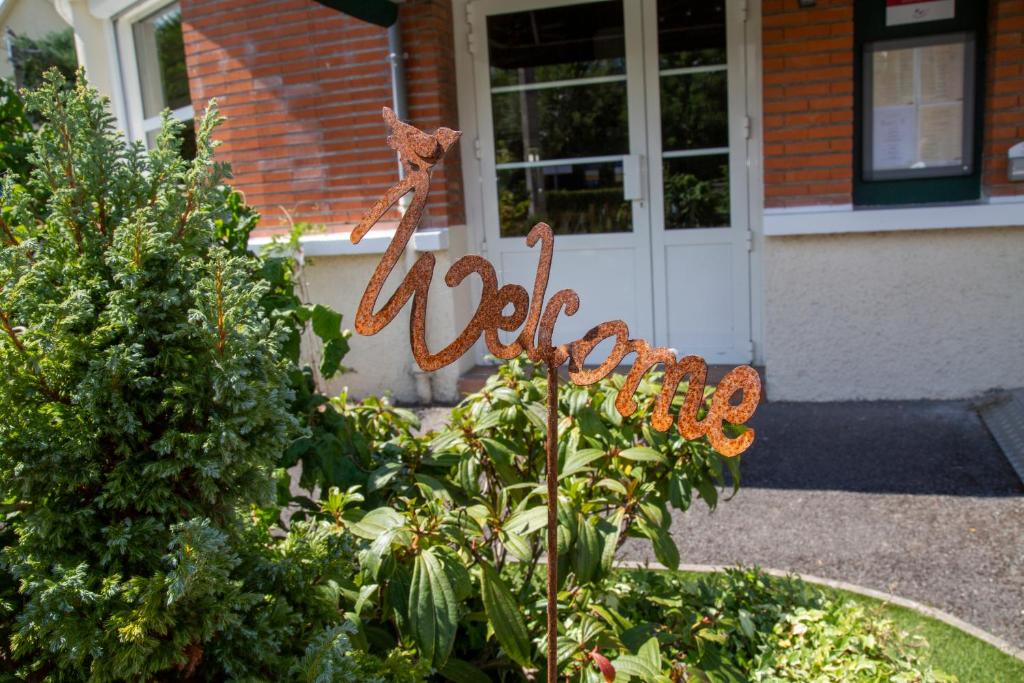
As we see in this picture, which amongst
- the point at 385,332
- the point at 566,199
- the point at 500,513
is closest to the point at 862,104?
the point at 566,199

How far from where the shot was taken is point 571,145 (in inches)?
264

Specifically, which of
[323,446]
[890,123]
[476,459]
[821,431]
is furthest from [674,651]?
[890,123]

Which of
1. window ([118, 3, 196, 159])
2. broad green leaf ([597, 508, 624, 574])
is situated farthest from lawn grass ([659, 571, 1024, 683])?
window ([118, 3, 196, 159])

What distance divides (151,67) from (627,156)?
16.1ft

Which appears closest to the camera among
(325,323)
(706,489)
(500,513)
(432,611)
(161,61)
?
(432,611)

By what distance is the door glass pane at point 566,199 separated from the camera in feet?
21.8

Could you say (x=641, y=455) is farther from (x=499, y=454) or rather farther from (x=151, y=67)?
(x=151, y=67)

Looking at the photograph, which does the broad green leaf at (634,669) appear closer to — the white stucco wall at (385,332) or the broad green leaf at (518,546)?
the broad green leaf at (518,546)

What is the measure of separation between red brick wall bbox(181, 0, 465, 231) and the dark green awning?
40cm

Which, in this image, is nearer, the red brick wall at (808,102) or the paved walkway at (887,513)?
the paved walkway at (887,513)

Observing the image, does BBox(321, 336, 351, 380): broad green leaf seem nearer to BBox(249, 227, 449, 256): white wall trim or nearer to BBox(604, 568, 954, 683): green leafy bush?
BBox(604, 568, 954, 683): green leafy bush

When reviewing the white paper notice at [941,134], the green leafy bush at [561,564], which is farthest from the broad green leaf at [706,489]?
the white paper notice at [941,134]

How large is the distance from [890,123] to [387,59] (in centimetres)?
347

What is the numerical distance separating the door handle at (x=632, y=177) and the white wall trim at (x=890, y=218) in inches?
40.0
